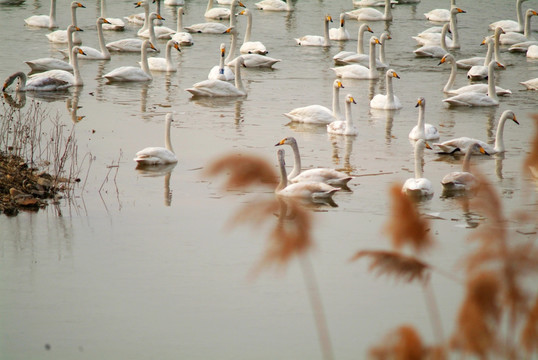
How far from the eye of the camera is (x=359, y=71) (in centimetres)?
2162

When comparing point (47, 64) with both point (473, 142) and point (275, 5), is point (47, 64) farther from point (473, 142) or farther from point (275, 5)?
point (275, 5)

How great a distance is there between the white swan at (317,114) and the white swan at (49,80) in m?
5.32

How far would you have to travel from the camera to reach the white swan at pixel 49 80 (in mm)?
18572

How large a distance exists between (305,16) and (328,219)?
22239 mm

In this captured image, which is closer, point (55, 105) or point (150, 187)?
point (150, 187)

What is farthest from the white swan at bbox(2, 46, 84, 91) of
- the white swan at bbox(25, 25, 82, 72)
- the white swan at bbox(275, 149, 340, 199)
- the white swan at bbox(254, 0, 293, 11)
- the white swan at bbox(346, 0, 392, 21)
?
the white swan at bbox(254, 0, 293, 11)

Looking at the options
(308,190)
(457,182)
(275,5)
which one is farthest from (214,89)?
(275,5)

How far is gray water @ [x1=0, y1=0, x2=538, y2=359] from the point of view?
805 cm

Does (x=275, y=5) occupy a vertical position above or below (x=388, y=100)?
above

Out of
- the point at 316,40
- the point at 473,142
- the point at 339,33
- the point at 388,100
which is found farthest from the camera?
the point at 339,33

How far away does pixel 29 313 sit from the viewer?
8.29 m

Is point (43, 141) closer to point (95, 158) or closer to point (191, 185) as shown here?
point (95, 158)

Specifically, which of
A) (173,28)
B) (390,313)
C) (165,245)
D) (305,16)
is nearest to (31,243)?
(165,245)

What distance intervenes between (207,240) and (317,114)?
264 inches
